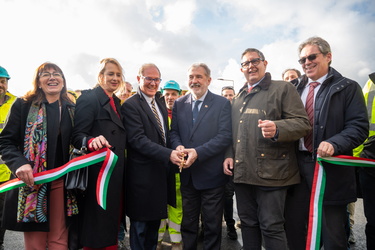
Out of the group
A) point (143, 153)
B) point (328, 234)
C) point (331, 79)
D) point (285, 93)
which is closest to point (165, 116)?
point (143, 153)

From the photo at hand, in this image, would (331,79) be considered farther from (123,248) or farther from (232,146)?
(123,248)

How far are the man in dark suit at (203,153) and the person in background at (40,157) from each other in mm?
1274

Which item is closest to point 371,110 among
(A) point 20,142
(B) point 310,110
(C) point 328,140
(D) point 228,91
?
(B) point 310,110

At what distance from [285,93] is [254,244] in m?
1.66

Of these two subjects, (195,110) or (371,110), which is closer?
(371,110)

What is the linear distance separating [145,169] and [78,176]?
75cm

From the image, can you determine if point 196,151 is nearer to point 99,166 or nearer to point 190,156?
point 190,156

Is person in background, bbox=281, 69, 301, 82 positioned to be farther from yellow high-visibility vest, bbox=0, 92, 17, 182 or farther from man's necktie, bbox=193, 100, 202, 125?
yellow high-visibility vest, bbox=0, 92, 17, 182

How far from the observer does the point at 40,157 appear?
2281 millimetres

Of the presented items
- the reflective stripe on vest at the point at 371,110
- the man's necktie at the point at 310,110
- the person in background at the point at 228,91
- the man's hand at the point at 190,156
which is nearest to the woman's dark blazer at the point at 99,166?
the man's hand at the point at 190,156

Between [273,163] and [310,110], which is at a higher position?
[310,110]

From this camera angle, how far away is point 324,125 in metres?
2.44

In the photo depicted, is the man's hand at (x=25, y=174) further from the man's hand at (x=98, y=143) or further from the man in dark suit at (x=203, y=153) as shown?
the man in dark suit at (x=203, y=153)

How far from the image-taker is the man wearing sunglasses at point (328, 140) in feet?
7.68
